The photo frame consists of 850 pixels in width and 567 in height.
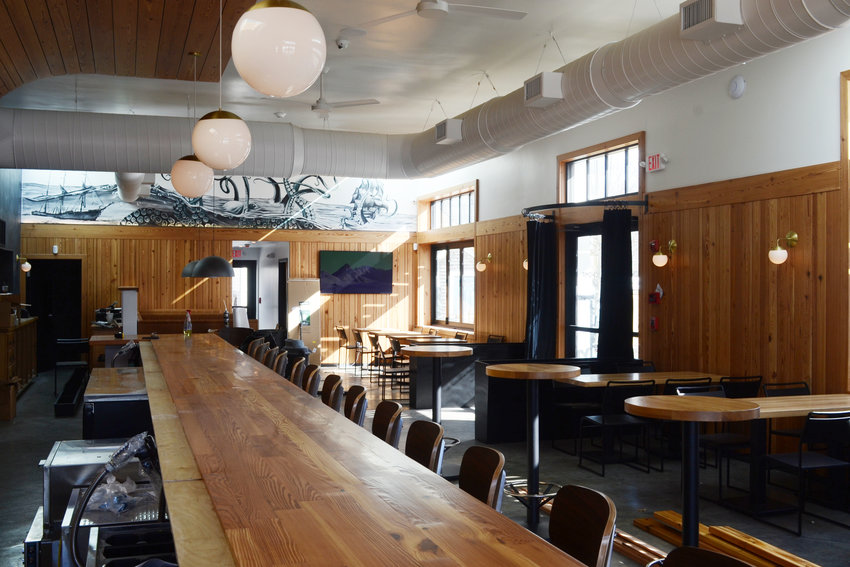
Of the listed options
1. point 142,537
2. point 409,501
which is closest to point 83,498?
point 142,537

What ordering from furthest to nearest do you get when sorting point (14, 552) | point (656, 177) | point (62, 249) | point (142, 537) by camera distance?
point (62, 249)
point (656, 177)
point (14, 552)
point (142, 537)

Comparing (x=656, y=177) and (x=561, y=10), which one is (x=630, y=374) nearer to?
(x=656, y=177)

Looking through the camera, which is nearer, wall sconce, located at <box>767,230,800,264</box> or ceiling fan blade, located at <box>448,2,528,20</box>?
ceiling fan blade, located at <box>448,2,528,20</box>

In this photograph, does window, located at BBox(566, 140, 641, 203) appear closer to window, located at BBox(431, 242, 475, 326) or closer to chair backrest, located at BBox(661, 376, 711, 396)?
chair backrest, located at BBox(661, 376, 711, 396)

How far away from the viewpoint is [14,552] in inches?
160

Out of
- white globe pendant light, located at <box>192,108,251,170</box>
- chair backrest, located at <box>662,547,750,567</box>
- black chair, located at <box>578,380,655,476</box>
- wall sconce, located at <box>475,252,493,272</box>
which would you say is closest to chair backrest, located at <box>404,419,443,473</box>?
chair backrest, located at <box>662,547,750,567</box>

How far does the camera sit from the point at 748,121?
21.0 feet

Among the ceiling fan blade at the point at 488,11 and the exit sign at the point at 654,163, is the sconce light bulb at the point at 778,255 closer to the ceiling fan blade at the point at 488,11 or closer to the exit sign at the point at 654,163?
the exit sign at the point at 654,163

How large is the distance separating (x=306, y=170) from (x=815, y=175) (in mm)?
5349

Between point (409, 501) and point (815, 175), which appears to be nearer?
point (409, 501)

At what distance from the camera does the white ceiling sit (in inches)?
237

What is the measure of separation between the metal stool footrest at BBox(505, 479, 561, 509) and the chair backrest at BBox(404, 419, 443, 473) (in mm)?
1722

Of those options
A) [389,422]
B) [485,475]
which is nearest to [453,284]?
[389,422]

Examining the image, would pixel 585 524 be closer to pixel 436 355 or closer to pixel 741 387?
pixel 436 355
